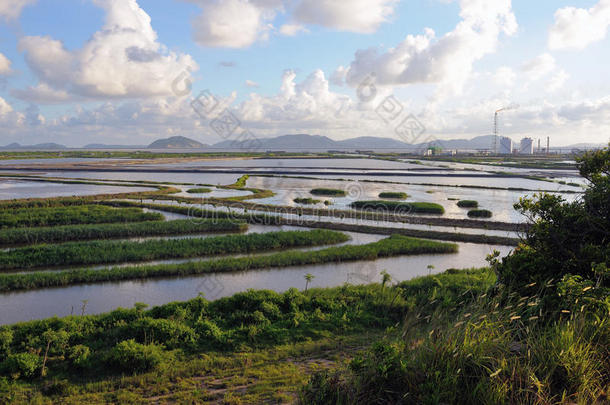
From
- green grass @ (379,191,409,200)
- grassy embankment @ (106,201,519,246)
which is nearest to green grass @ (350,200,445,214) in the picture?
grassy embankment @ (106,201,519,246)

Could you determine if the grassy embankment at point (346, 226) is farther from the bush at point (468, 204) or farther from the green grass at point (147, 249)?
the bush at point (468, 204)

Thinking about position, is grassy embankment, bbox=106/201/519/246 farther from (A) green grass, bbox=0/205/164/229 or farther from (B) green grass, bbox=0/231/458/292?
(A) green grass, bbox=0/205/164/229

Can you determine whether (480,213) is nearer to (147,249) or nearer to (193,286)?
(193,286)

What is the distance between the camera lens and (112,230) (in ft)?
70.0

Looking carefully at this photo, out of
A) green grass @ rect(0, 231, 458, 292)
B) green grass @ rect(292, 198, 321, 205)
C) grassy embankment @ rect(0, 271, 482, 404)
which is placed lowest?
green grass @ rect(0, 231, 458, 292)

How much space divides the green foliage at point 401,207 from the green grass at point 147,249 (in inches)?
408

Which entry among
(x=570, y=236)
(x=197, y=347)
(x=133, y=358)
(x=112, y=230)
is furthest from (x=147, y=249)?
(x=570, y=236)

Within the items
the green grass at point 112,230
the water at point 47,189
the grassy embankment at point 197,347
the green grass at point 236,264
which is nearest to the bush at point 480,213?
the green grass at point 236,264

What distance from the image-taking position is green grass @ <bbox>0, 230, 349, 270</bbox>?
16.1 meters

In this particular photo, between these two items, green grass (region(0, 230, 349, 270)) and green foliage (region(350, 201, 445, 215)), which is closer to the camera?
green grass (region(0, 230, 349, 270))

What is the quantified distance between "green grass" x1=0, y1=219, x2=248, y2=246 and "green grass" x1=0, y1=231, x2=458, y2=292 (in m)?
6.35

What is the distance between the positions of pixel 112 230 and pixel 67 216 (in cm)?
530

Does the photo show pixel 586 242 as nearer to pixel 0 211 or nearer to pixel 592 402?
pixel 592 402

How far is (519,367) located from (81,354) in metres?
7.39
